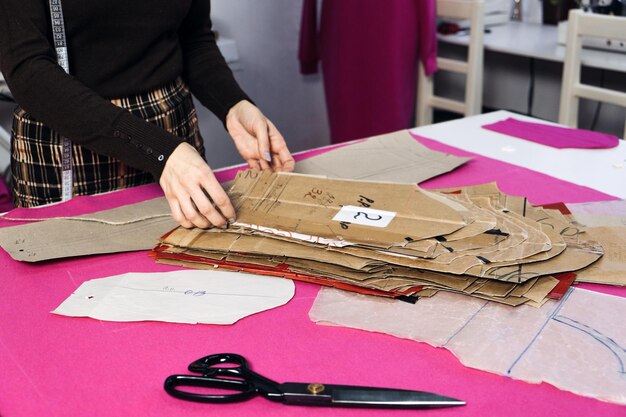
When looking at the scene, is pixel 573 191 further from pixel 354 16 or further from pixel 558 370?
pixel 354 16

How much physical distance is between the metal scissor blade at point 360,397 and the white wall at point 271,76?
2.27 m

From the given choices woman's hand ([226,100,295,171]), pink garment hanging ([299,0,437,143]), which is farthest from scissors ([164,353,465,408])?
pink garment hanging ([299,0,437,143])

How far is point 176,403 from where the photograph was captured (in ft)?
2.18

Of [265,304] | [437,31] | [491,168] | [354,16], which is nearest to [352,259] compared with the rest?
[265,304]

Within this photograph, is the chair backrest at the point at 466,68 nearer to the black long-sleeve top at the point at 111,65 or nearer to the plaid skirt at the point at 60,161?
the black long-sleeve top at the point at 111,65

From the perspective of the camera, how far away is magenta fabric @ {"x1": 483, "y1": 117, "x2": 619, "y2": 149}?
1337 mm

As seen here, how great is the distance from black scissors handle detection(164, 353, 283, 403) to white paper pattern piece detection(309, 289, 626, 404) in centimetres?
13

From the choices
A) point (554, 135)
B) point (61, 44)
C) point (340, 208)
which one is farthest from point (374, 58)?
point (340, 208)

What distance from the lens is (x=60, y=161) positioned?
1214mm

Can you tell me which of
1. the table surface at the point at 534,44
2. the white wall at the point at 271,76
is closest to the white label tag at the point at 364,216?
the table surface at the point at 534,44

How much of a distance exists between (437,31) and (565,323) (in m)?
2.40

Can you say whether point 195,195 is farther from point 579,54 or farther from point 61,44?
point 579,54

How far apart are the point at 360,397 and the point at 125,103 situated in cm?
77

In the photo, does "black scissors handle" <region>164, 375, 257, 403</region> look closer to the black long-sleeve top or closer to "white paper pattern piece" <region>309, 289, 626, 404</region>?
"white paper pattern piece" <region>309, 289, 626, 404</region>
